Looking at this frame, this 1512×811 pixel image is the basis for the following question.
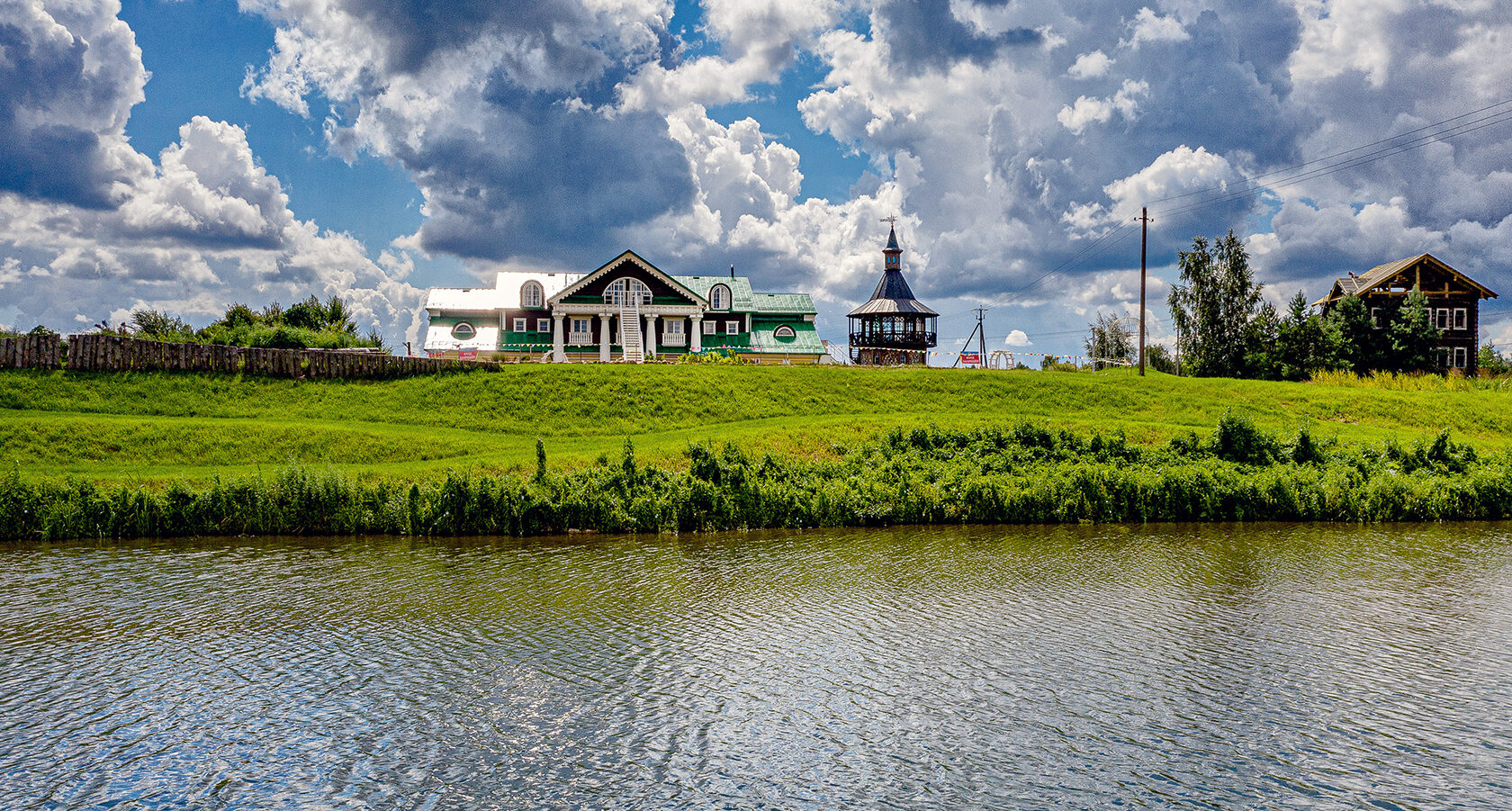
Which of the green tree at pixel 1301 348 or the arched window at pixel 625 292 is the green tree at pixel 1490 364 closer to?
the green tree at pixel 1301 348

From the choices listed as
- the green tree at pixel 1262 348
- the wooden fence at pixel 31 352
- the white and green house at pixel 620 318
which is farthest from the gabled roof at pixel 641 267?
the green tree at pixel 1262 348

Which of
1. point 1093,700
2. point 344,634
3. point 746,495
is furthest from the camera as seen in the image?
point 746,495

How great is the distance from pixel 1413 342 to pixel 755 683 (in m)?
63.8

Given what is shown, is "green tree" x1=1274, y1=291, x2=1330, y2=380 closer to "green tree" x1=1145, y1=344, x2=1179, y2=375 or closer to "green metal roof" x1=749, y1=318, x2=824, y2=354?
"green tree" x1=1145, y1=344, x2=1179, y2=375

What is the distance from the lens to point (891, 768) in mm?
9039

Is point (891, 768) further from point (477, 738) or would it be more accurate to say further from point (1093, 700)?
point (477, 738)

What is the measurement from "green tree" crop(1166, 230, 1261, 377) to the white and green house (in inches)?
1123

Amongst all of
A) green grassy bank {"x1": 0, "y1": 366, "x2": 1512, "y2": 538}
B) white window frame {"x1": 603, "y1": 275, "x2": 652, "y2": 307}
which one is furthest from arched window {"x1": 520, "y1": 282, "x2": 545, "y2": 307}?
green grassy bank {"x1": 0, "y1": 366, "x2": 1512, "y2": 538}

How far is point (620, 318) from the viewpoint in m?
60.6

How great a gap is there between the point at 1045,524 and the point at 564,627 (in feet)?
51.1

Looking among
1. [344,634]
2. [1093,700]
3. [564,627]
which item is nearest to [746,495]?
[564,627]

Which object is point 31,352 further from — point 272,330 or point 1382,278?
point 1382,278

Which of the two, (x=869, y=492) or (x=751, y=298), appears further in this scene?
(x=751, y=298)

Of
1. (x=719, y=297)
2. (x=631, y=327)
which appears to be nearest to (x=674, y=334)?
(x=631, y=327)
